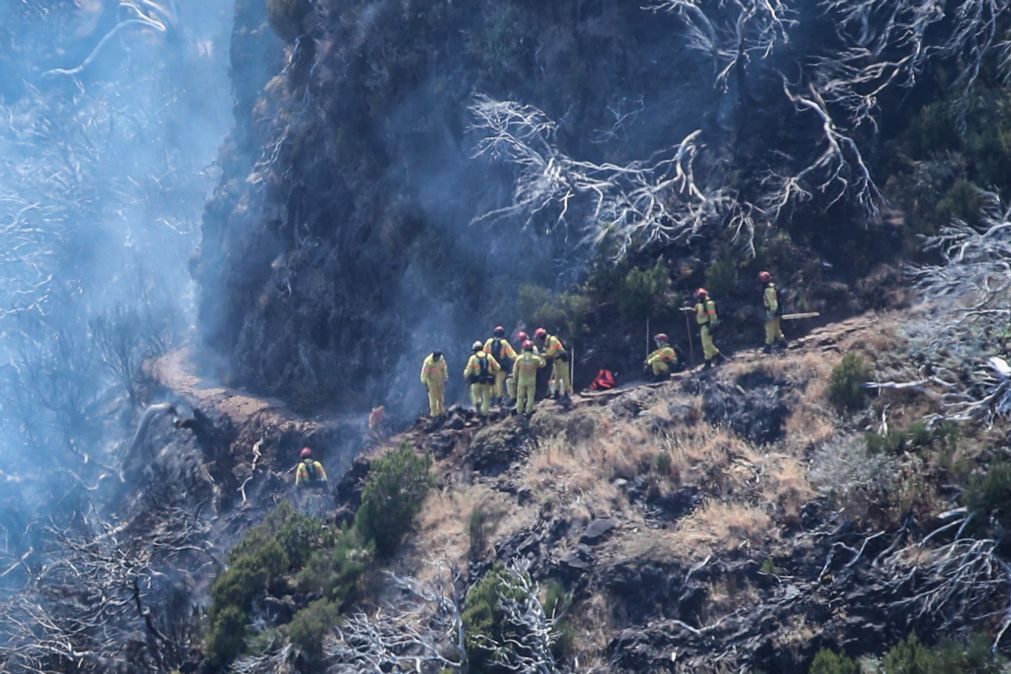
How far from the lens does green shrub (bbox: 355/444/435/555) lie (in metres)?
18.1

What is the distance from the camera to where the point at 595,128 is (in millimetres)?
23641

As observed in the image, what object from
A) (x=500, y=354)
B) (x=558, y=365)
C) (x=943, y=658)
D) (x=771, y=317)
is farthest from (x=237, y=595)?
(x=943, y=658)

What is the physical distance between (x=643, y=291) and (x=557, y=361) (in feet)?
7.09

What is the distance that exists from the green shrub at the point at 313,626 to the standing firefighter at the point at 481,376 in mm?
4904

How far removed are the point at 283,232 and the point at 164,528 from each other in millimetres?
9465

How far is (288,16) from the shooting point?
28.8 meters

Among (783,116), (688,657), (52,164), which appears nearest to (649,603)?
(688,657)

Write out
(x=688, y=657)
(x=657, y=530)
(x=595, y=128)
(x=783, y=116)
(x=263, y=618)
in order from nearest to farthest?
(x=688, y=657) < (x=657, y=530) < (x=263, y=618) < (x=783, y=116) < (x=595, y=128)

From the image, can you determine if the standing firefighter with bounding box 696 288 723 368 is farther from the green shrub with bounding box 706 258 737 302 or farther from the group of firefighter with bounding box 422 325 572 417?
the group of firefighter with bounding box 422 325 572 417

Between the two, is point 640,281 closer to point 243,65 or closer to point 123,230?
point 243,65

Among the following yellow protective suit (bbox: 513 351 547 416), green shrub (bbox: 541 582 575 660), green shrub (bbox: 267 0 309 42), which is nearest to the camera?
green shrub (bbox: 541 582 575 660)

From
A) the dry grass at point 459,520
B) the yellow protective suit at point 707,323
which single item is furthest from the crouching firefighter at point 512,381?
the yellow protective suit at point 707,323

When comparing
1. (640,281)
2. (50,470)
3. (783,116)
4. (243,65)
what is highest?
(243,65)

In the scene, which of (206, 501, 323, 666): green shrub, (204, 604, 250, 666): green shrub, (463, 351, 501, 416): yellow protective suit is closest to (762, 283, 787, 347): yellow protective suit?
(463, 351, 501, 416): yellow protective suit
